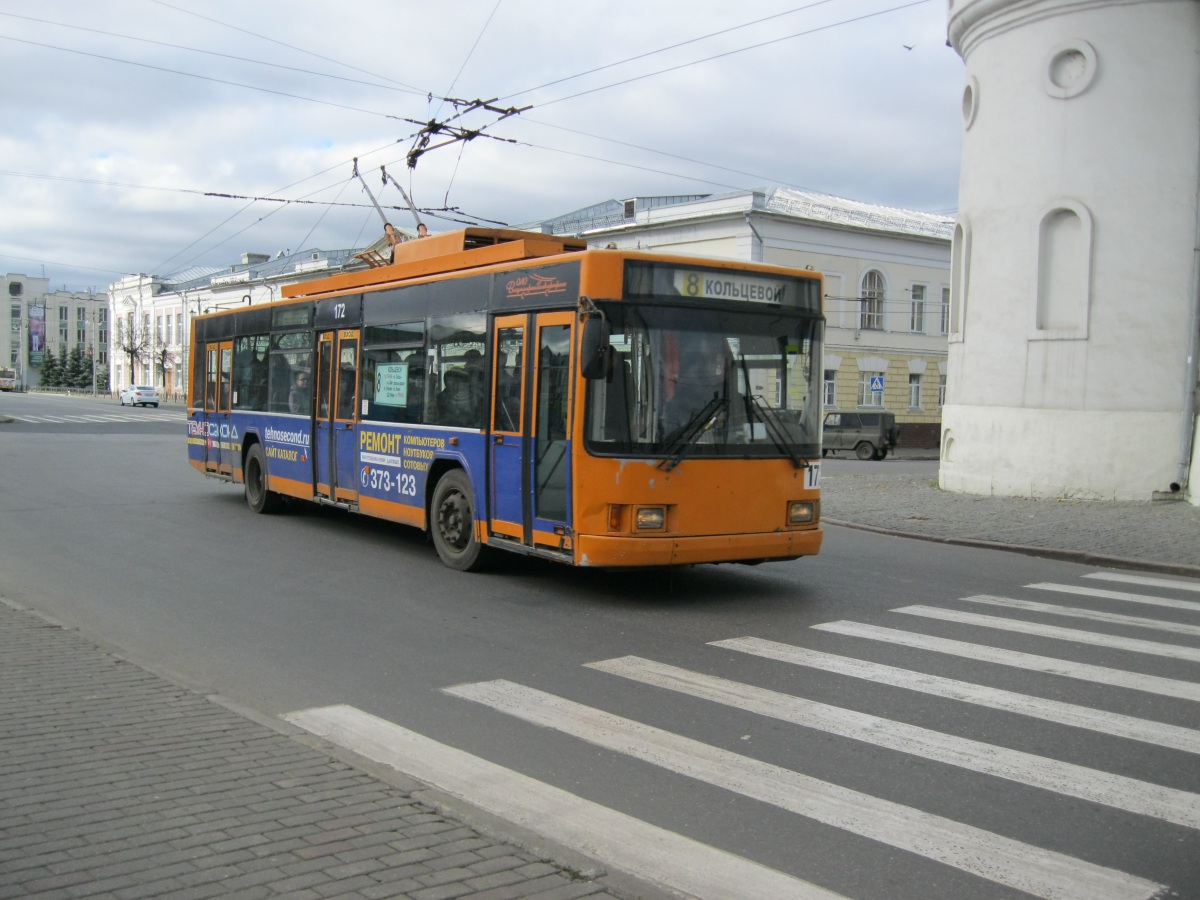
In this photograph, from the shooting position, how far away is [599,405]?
9.27 m

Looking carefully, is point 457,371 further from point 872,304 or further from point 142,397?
point 142,397

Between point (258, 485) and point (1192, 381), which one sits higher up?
point (1192, 381)

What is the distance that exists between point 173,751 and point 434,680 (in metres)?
1.98

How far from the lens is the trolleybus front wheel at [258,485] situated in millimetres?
15986

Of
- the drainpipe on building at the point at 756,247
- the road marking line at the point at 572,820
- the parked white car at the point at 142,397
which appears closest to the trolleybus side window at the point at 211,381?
the road marking line at the point at 572,820

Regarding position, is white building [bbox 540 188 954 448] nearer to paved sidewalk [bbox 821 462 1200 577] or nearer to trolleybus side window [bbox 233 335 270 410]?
paved sidewalk [bbox 821 462 1200 577]

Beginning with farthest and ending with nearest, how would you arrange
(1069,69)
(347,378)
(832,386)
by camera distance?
(832,386) < (1069,69) < (347,378)

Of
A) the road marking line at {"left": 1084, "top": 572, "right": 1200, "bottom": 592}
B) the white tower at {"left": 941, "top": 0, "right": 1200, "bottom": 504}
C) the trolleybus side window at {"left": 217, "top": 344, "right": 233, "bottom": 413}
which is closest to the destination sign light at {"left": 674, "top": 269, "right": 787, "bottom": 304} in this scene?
the road marking line at {"left": 1084, "top": 572, "right": 1200, "bottom": 592}

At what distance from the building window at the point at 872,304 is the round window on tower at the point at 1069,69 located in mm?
30970

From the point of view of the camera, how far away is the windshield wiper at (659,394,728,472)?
9.29 metres

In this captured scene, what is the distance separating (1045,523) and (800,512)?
7542 mm

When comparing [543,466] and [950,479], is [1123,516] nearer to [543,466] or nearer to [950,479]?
[950,479]

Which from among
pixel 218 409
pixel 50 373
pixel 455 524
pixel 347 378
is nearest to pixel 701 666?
pixel 455 524

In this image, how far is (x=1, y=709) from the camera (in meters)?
6.06
